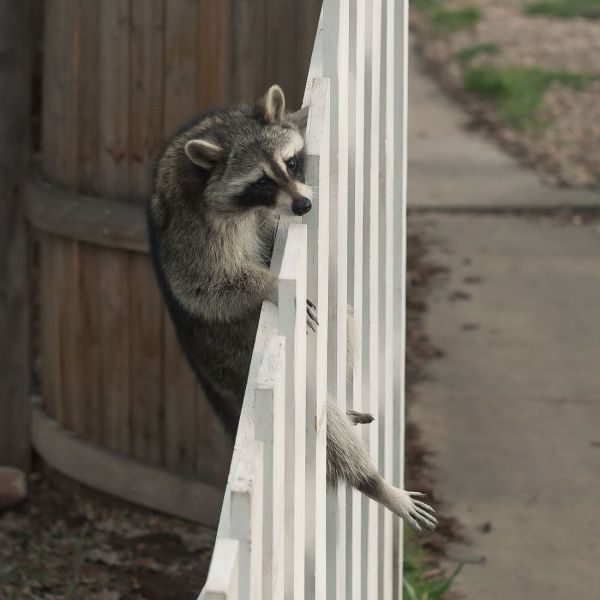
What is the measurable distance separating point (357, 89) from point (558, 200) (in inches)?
269

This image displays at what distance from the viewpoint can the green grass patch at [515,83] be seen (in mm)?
12484

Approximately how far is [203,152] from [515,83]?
9.88 meters

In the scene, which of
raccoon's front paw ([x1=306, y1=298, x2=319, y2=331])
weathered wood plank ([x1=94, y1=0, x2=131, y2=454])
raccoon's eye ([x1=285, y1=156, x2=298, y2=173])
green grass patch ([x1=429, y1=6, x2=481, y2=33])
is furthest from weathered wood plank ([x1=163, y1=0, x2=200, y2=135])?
green grass patch ([x1=429, y1=6, x2=481, y2=33])

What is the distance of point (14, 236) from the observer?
5.66 metres

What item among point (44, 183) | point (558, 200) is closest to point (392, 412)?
point (44, 183)

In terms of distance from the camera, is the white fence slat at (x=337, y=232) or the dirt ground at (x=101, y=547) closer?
the white fence slat at (x=337, y=232)

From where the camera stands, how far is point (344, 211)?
285 cm

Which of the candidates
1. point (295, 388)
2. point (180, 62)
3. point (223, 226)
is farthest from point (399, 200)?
point (295, 388)

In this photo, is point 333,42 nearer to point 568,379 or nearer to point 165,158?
point 165,158

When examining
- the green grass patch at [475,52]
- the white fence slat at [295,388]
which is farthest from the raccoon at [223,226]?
the green grass patch at [475,52]

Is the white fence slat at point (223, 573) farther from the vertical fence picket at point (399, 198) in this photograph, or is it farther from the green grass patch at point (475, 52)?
the green grass patch at point (475, 52)

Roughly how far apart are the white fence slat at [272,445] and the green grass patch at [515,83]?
10.3 meters

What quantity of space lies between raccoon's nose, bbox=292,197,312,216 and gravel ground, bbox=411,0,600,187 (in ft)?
24.7

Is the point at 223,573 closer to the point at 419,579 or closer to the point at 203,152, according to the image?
the point at 203,152
